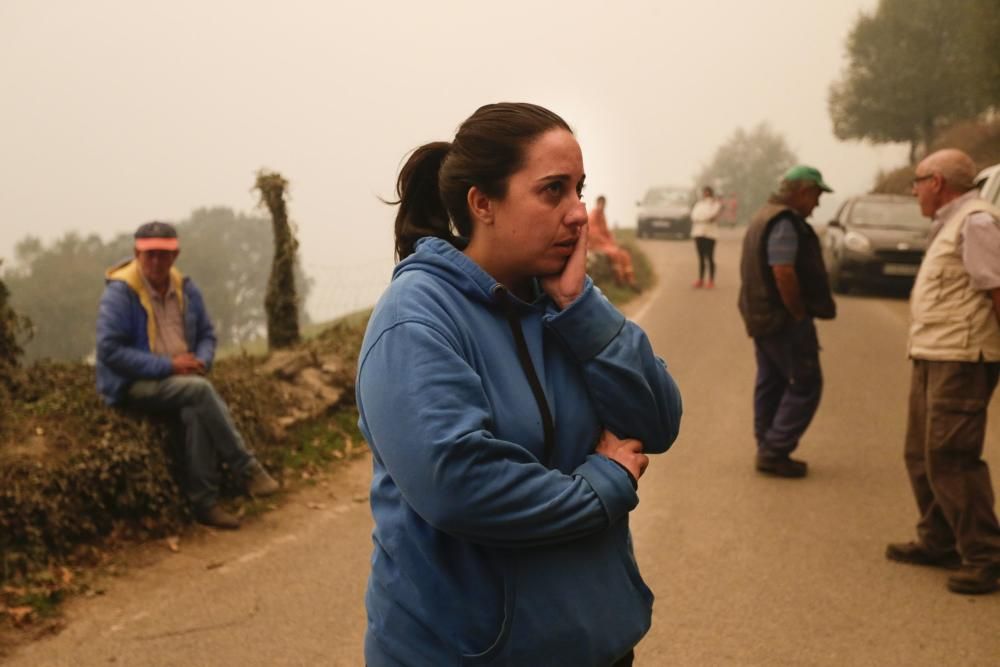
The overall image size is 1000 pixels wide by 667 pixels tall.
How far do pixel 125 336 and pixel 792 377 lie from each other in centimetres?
433

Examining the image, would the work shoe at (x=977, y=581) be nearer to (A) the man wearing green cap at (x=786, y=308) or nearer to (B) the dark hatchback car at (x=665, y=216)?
(A) the man wearing green cap at (x=786, y=308)

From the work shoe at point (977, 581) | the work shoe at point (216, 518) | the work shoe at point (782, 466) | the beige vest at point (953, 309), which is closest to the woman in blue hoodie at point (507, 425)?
the beige vest at point (953, 309)

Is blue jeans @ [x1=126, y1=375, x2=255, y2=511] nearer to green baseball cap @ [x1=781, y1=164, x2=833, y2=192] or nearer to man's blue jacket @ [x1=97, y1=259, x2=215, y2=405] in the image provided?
man's blue jacket @ [x1=97, y1=259, x2=215, y2=405]

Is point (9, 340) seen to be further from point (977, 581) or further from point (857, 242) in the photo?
point (857, 242)

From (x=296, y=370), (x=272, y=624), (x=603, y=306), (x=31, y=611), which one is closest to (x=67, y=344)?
(x=296, y=370)

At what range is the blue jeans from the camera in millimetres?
6305

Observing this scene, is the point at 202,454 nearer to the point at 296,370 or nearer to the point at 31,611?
the point at 31,611

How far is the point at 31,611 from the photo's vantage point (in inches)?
196

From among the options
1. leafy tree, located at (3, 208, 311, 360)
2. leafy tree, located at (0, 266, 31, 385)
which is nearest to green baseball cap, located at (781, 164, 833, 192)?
leafy tree, located at (0, 266, 31, 385)

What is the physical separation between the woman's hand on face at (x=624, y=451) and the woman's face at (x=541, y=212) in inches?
13.6

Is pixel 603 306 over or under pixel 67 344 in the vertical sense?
over

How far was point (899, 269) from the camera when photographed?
17.8 m

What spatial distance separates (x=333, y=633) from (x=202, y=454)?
1.93m

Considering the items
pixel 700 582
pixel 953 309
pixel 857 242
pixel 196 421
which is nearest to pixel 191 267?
pixel 857 242
